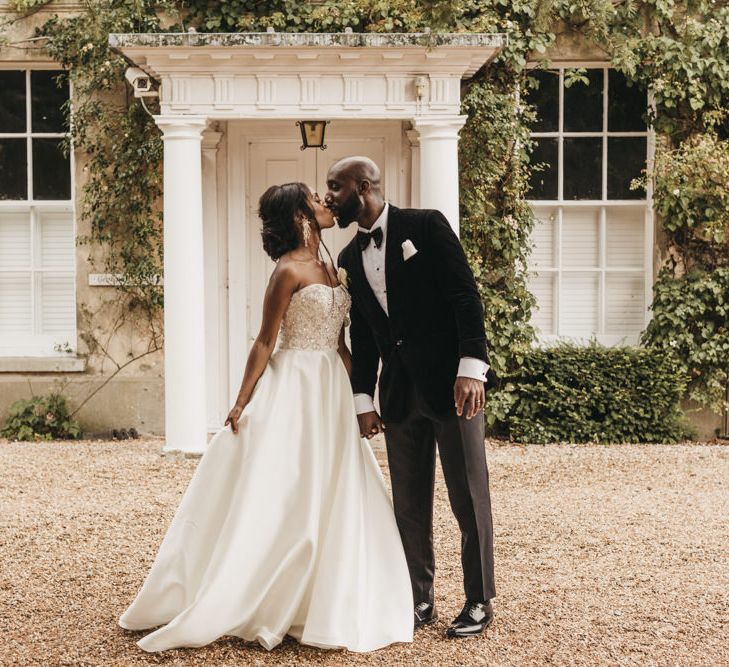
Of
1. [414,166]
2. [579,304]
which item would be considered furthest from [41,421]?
[579,304]

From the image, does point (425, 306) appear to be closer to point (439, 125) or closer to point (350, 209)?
point (350, 209)

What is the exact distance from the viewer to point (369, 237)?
14.0ft

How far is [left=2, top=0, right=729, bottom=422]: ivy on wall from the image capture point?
948cm

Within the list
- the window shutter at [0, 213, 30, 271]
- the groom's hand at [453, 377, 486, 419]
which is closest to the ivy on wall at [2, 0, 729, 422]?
the window shutter at [0, 213, 30, 271]

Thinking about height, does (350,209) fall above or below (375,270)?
above

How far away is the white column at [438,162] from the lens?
826 centimetres

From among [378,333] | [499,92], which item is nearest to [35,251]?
[499,92]

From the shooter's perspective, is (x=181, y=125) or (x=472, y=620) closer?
(x=472, y=620)

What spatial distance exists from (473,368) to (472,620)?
0.96 m

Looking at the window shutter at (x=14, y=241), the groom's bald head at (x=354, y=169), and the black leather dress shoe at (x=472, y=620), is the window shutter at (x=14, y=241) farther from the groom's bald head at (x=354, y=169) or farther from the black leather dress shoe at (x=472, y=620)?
the black leather dress shoe at (x=472, y=620)

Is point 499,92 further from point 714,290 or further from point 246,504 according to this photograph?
point 246,504

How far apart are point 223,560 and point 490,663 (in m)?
1.01

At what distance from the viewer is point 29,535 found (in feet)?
19.8

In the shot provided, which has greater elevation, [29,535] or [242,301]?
[242,301]
